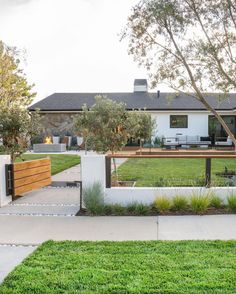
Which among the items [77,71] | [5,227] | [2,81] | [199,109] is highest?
[77,71]

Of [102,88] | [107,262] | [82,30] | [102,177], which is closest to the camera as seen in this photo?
[107,262]

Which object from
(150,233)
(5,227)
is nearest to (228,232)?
(150,233)

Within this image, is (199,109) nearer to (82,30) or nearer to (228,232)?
(82,30)

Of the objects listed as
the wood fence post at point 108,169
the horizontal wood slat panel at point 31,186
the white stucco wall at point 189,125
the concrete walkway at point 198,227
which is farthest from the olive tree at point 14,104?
the white stucco wall at point 189,125

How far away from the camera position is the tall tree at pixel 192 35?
35.6ft

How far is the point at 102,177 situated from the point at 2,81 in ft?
63.7

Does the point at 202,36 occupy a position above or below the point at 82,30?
below

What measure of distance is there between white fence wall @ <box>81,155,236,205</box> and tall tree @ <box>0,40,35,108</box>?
17572 millimetres

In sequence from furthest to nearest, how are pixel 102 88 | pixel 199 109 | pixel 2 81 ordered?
pixel 102 88 → pixel 199 109 → pixel 2 81

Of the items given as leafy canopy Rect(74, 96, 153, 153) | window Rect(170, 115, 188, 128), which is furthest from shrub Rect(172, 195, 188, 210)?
window Rect(170, 115, 188, 128)

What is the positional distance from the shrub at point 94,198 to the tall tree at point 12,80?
58.4 ft

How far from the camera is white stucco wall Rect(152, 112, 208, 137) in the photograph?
92.5 ft

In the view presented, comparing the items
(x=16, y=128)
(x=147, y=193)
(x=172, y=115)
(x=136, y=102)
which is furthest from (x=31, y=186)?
(x=136, y=102)

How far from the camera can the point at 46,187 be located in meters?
10.8
